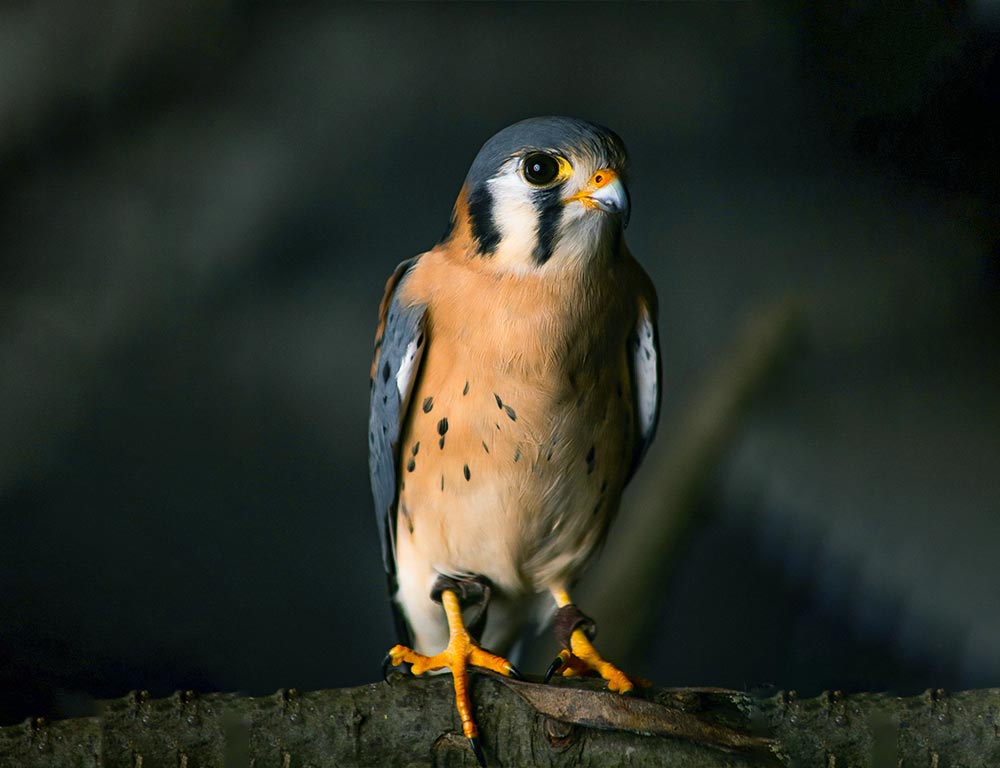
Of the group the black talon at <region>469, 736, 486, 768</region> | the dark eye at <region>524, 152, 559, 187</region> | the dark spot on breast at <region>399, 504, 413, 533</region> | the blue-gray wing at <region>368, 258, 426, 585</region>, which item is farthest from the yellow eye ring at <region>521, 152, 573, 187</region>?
the black talon at <region>469, 736, 486, 768</region>

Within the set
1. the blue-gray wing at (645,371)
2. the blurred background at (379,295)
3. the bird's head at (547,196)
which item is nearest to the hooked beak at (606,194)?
the bird's head at (547,196)

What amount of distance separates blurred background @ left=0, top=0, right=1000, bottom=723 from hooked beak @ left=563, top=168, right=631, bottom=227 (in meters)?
0.60

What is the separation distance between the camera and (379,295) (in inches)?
65.1

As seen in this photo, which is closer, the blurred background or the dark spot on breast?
the dark spot on breast

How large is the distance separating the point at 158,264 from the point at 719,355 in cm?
95

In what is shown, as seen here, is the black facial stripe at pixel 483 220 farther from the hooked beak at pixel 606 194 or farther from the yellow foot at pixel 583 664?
the yellow foot at pixel 583 664

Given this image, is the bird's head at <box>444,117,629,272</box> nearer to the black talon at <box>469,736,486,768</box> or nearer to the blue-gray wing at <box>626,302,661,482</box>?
the blue-gray wing at <box>626,302,661,482</box>

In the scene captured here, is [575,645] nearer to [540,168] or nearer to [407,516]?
[407,516]

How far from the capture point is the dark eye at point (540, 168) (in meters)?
1.08

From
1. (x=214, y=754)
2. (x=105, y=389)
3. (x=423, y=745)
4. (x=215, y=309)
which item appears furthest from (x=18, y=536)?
(x=423, y=745)

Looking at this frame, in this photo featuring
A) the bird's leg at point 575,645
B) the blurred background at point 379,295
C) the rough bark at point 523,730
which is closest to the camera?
the rough bark at point 523,730

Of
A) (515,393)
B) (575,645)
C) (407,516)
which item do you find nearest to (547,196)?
(515,393)

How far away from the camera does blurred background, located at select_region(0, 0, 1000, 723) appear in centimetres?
152

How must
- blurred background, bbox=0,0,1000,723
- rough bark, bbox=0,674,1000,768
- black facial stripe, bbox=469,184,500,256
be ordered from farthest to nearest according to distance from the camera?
1. blurred background, bbox=0,0,1000,723
2. black facial stripe, bbox=469,184,500,256
3. rough bark, bbox=0,674,1000,768
